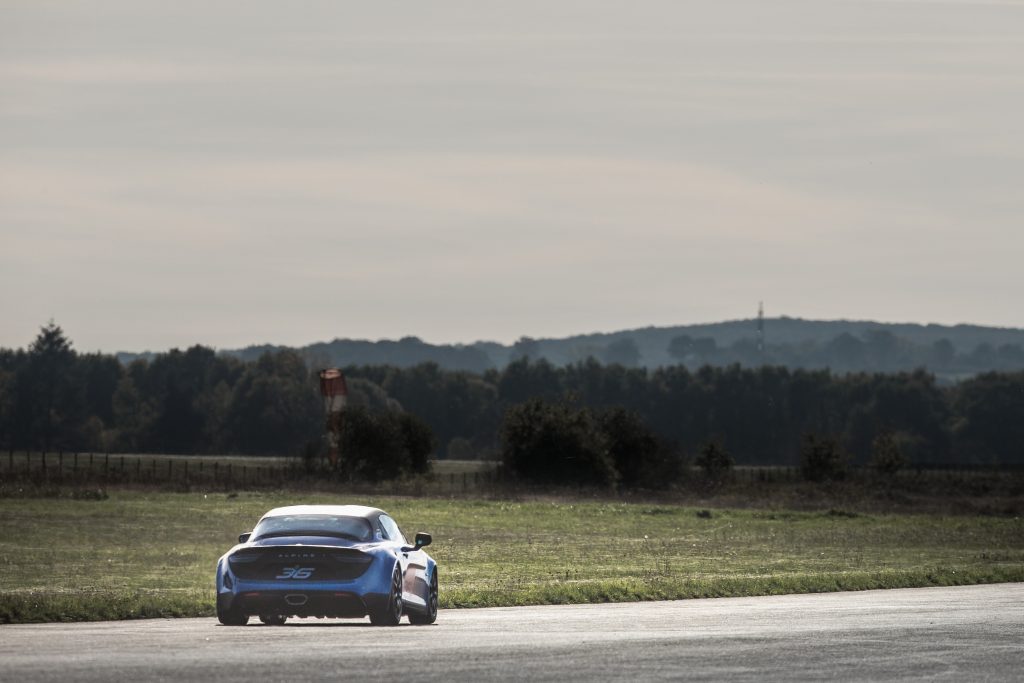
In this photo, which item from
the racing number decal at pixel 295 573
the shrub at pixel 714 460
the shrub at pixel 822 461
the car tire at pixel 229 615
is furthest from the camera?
the shrub at pixel 714 460

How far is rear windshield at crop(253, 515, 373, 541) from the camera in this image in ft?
74.0

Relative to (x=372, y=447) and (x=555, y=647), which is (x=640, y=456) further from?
(x=555, y=647)

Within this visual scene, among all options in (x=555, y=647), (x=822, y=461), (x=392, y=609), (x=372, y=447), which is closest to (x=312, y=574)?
(x=392, y=609)

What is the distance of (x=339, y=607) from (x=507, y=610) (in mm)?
6831

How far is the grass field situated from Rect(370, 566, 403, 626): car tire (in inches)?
209

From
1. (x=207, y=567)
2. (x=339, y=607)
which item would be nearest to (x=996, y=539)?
(x=207, y=567)

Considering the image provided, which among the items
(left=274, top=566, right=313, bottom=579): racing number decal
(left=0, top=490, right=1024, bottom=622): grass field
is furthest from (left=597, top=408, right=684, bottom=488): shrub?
(left=274, top=566, right=313, bottom=579): racing number decal

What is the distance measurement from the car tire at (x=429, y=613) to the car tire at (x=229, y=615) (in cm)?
242

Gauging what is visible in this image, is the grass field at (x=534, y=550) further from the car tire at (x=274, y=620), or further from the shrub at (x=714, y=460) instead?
the shrub at (x=714, y=460)

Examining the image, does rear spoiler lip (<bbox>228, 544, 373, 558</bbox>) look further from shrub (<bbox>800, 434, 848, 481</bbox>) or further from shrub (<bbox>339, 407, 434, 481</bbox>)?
shrub (<bbox>800, 434, 848, 481</bbox>)

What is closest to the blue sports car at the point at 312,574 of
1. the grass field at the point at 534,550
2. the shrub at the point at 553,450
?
the grass field at the point at 534,550

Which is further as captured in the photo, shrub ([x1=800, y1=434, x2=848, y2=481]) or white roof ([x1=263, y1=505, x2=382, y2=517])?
shrub ([x1=800, y1=434, x2=848, y2=481])

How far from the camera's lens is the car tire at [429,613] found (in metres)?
24.5

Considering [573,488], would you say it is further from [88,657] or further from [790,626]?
[88,657]
